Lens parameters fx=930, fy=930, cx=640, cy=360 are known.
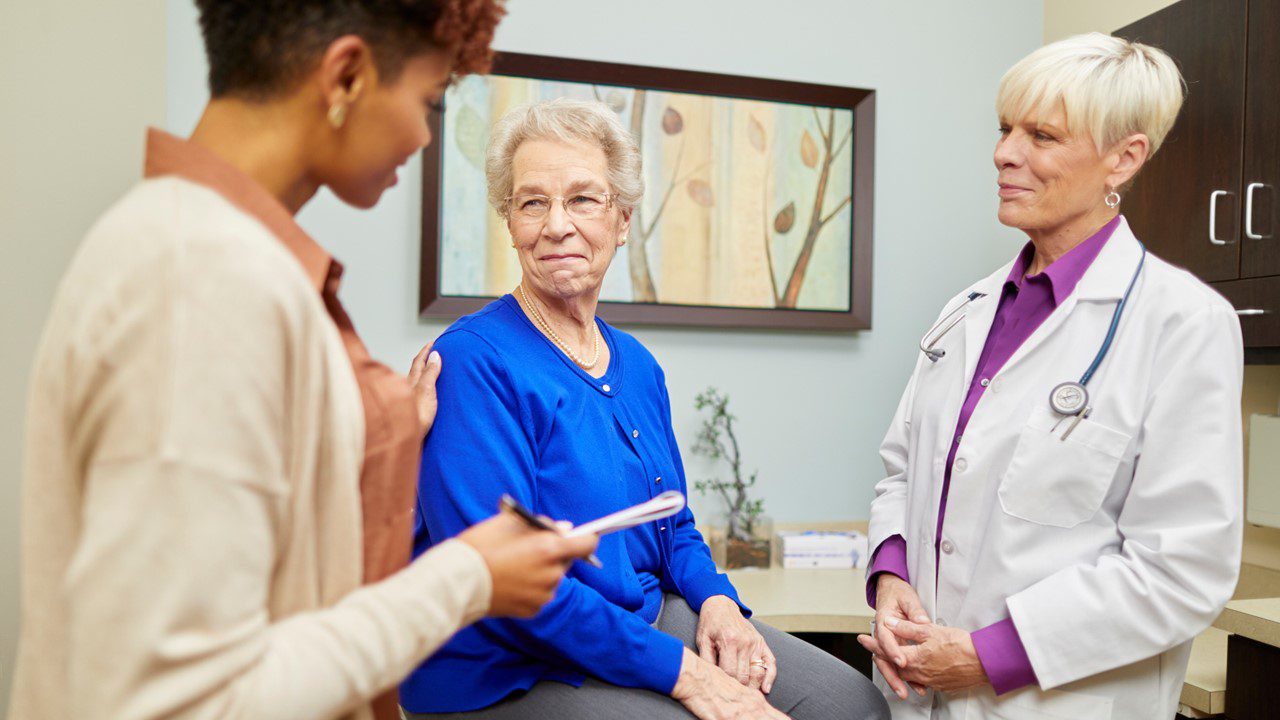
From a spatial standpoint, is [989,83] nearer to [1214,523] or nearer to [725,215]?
[725,215]

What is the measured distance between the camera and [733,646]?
146 cm

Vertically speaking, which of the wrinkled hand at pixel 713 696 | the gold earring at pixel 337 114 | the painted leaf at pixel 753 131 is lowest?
the wrinkled hand at pixel 713 696

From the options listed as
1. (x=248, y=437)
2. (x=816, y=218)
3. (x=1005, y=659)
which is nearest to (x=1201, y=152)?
(x=816, y=218)

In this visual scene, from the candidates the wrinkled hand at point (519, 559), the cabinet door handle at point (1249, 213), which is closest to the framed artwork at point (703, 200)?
the cabinet door handle at point (1249, 213)

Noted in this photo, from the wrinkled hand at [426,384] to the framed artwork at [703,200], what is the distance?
3.51ft

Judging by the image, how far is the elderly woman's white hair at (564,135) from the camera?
60.7 inches

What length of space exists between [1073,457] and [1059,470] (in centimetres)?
3

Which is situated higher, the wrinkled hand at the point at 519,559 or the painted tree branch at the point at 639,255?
the painted tree branch at the point at 639,255

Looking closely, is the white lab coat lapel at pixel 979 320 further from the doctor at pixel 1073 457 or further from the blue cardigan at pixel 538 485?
the blue cardigan at pixel 538 485

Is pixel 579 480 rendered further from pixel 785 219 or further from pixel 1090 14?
pixel 1090 14

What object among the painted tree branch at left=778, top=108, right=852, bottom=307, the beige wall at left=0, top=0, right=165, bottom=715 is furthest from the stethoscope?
the beige wall at left=0, top=0, right=165, bottom=715

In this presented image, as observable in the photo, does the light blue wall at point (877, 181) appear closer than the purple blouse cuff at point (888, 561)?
No

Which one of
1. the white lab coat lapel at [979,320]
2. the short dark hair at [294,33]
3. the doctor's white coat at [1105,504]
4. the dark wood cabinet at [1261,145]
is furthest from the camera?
the dark wood cabinet at [1261,145]

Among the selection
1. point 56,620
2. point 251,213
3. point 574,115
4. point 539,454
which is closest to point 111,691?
point 56,620
